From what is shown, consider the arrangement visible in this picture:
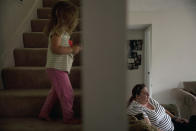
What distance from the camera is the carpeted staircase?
148cm

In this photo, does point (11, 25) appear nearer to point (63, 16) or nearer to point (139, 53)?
Result: point (63, 16)

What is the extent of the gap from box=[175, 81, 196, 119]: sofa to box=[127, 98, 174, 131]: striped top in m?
1.41

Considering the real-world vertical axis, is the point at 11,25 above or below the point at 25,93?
above

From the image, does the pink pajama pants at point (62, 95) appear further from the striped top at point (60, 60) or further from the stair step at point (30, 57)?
the stair step at point (30, 57)

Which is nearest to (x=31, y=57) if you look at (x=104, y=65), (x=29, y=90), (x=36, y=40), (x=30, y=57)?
(x=30, y=57)

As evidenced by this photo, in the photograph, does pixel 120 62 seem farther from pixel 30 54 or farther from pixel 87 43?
pixel 30 54

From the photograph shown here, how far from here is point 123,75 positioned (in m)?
0.77

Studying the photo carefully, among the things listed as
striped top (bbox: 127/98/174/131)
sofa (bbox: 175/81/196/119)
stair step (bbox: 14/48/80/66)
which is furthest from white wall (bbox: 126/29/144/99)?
stair step (bbox: 14/48/80/66)

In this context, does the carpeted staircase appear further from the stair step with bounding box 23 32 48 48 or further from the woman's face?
the woman's face

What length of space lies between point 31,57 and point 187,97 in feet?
9.14

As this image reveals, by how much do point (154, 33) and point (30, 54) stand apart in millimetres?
2929

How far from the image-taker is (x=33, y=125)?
57.6 inches

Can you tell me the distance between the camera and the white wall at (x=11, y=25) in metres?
1.96

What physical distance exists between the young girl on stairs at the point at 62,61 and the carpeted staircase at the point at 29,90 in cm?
9
